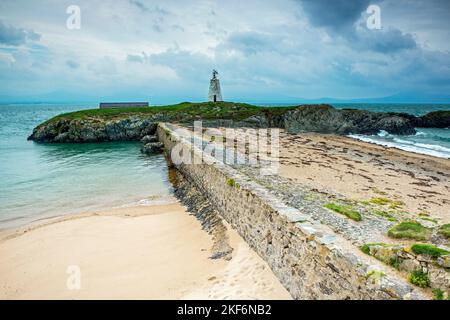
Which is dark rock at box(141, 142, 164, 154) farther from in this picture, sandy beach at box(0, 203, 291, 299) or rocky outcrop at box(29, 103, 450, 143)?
sandy beach at box(0, 203, 291, 299)

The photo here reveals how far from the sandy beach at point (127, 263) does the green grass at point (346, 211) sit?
2.49 m

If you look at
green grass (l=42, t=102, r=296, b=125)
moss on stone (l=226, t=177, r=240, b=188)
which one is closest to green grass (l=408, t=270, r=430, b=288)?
moss on stone (l=226, t=177, r=240, b=188)

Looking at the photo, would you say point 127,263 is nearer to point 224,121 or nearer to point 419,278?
point 419,278

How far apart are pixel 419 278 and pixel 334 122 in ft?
107

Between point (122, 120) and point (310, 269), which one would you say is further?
point (122, 120)

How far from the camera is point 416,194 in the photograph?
1082 cm

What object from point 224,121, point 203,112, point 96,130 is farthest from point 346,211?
point 96,130

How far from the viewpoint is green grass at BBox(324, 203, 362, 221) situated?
711cm

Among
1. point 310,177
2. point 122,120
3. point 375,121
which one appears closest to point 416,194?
point 310,177

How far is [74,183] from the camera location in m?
15.9

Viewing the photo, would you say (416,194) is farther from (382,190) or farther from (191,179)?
(191,179)

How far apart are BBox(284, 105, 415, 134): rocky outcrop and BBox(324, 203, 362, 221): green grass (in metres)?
25.6
